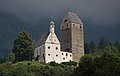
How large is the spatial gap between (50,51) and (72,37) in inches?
304

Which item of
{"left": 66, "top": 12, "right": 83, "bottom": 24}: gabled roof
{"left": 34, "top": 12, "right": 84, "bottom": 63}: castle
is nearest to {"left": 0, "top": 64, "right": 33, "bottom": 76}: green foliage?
{"left": 34, "top": 12, "right": 84, "bottom": 63}: castle

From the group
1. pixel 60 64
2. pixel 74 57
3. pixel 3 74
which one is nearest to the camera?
pixel 3 74

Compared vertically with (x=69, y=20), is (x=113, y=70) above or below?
below

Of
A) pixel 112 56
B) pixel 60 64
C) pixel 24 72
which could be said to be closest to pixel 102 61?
pixel 112 56

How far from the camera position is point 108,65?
3044 inches

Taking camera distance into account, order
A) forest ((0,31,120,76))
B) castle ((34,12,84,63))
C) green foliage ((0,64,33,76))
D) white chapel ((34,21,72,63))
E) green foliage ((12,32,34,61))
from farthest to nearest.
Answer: castle ((34,12,84,63)) → white chapel ((34,21,72,63)) → green foliage ((12,32,34,61)) → green foliage ((0,64,33,76)) → forest ((0,31,120,76))

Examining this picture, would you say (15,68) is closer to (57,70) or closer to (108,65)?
(57,70)

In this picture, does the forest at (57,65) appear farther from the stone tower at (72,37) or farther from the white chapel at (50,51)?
the stone tower at (72,37)

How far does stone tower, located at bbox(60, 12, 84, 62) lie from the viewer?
131375mm

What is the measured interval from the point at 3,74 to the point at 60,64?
2252 centimetres

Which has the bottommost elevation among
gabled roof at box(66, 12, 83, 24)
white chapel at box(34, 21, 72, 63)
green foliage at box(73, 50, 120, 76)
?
green foliage at box(73, 50, 120, 76)

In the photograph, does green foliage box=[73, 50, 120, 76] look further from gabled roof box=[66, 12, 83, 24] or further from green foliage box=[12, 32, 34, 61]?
gabled roof box=[66, 12, 83, 24]

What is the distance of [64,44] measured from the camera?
13350cm

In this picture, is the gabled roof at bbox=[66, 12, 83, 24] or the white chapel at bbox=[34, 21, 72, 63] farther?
the gabled roof at bbox=[66, 12, 83, 24]
